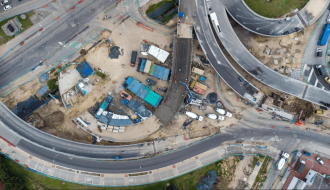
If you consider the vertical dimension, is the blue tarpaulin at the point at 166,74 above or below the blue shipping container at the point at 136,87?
above

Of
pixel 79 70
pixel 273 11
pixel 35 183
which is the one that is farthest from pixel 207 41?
pixel 35 183

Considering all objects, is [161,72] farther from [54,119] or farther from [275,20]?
[275,20]

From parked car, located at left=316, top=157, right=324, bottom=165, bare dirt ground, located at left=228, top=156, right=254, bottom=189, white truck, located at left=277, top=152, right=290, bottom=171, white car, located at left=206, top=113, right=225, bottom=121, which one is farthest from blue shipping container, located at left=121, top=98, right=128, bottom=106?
parked car, located at left=316, top=157, right=324, bottom=165

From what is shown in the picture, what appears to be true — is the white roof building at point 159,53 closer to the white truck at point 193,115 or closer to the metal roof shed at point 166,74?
the metal roof shed at point 166,74

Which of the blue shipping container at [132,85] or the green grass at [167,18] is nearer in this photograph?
the blue shipping container at [132,85]

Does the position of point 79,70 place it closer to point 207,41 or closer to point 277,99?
point 207,41

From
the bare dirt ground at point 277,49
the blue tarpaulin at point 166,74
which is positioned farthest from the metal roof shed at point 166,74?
the bare dirt ground at point 277,49
